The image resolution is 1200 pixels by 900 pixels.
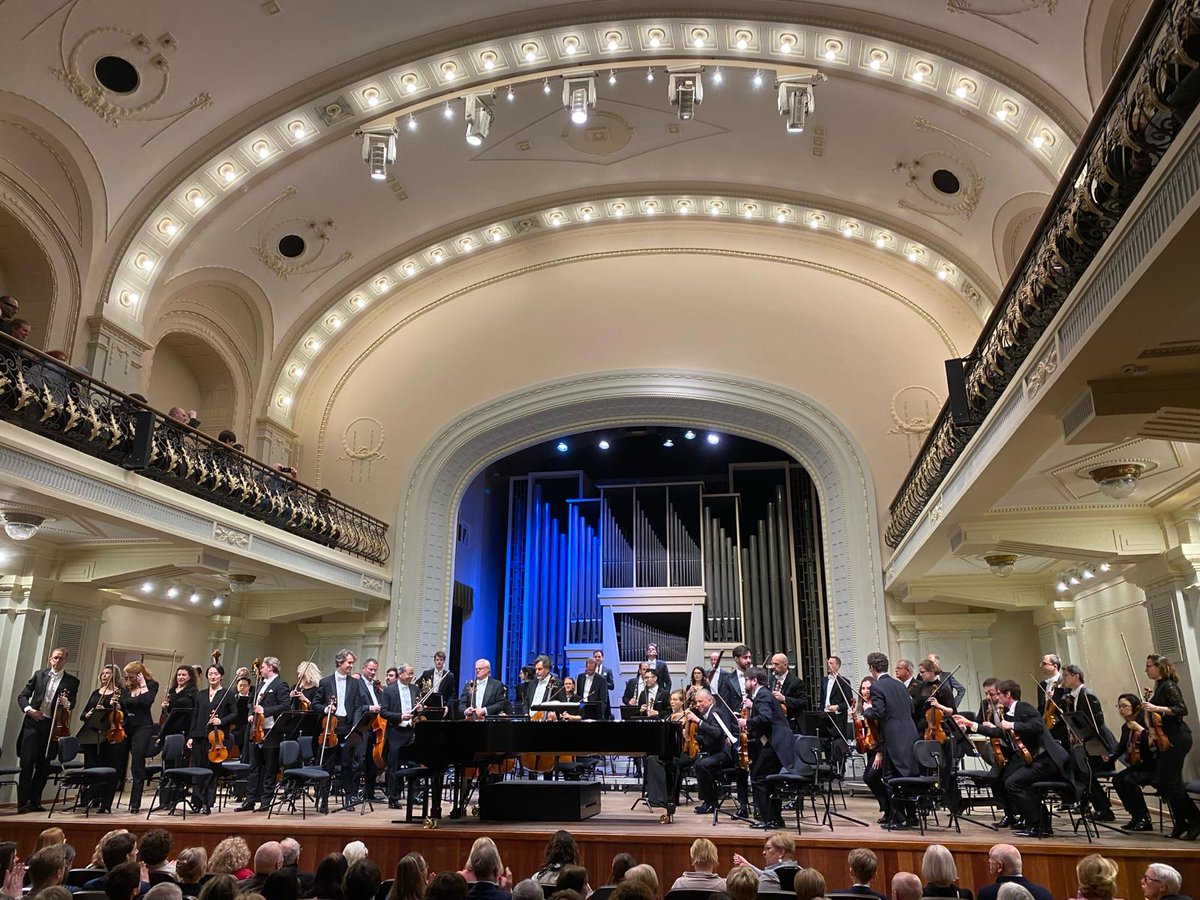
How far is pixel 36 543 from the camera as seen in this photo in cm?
1030

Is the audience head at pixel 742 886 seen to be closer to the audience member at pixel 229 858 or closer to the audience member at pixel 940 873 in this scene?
the audience member at pixel 940 873

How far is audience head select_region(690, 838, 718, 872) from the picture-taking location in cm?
434

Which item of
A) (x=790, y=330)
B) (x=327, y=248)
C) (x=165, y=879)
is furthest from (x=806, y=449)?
(x=165, y=879)

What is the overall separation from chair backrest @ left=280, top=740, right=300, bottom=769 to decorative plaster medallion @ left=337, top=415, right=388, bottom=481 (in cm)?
717

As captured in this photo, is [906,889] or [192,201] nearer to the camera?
[906,889]

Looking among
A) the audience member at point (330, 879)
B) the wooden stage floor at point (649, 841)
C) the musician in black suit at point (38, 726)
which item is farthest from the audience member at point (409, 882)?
the musician in black suit at point (38, 726)

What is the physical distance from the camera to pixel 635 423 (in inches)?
599

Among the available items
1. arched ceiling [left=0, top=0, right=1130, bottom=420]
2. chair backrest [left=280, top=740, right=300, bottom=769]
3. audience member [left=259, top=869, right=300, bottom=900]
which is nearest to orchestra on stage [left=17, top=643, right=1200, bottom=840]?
chair backrest [left=280, top=740, right=300, bottom=769]

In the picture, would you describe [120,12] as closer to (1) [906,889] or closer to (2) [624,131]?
(2) [624,131]

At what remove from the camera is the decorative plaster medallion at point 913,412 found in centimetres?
1337

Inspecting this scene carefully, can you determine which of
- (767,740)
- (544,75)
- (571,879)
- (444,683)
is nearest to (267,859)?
(571,879)

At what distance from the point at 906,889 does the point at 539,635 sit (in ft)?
45.6

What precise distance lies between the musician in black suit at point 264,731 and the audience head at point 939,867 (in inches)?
264

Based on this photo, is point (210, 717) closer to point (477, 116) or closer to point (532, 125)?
point (477, 116)
